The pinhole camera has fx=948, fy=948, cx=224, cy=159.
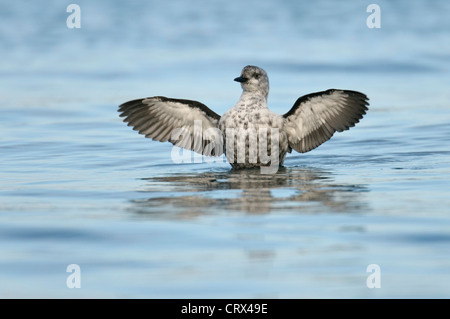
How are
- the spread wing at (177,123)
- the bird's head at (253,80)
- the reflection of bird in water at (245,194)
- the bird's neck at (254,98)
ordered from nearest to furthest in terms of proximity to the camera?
1. the reflection of bird in water at (245,194)
2. the bird's neck at (254,98)
3. the bird's head at (253,80)
4. the spread wing at (177,123)

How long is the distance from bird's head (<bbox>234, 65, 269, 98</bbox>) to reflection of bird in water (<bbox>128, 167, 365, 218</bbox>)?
Result: 0.91 m

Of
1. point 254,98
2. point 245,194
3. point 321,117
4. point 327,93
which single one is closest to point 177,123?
point 254,98

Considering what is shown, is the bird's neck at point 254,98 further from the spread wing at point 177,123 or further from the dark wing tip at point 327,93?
the spread wing at point 177,123

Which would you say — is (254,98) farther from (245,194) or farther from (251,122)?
(245,194)

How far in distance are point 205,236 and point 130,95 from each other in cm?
1011

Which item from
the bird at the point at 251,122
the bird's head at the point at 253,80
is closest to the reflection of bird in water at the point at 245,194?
the bird at the point at 251,122

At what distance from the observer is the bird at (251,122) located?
1013cm

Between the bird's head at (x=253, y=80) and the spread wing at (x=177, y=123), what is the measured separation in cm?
50

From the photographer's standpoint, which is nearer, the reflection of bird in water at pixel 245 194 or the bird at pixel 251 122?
the reflection of bird in water at pixel 245 194

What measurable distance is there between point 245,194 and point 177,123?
2.47 m

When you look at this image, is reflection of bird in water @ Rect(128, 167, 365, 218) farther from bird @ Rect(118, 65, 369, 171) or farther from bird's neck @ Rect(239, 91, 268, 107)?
bird's neck @ Rect(239, 91, 268, 107)

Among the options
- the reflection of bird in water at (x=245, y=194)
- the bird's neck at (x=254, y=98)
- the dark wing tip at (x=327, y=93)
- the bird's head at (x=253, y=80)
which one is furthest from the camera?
the bird's head at (x=253, y=80)

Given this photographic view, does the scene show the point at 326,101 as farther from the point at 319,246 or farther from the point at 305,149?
the point at 319,246

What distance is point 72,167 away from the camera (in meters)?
10.7
